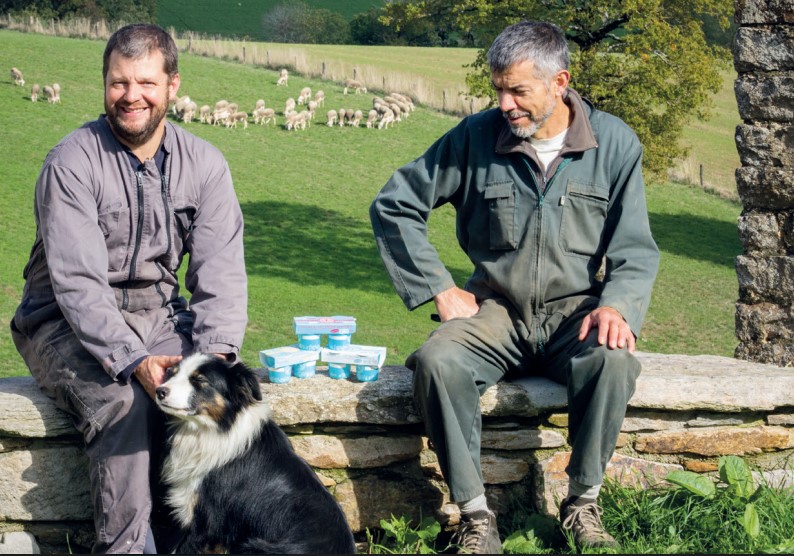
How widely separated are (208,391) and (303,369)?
75cm

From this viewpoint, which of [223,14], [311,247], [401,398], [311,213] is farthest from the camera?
[223,14]

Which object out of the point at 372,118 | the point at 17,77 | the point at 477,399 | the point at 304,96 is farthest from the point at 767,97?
the point at 17,77

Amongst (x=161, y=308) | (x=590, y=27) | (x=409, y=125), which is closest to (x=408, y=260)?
(x=161, y=308)

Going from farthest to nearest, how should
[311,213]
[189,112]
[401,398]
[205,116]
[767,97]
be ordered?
[205,116]
[189,112]
[311,213]
[767,97]
[401,398]

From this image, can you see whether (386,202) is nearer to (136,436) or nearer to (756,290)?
(136,436)

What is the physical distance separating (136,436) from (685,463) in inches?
93.5

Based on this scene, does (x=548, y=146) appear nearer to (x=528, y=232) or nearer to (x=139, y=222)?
(x=528, y=232)

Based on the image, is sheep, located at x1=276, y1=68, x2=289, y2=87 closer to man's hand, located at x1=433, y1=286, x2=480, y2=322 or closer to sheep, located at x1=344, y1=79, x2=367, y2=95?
sheep, located at x1=344, y1=79, x2=367, y2=95

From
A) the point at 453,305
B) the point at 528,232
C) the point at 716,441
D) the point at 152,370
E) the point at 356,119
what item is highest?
A: the point at 528,232

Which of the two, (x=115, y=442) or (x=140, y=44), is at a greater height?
(x=140, y=44)

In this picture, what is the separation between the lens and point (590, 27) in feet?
46.1

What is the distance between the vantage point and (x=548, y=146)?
4125 millimetres

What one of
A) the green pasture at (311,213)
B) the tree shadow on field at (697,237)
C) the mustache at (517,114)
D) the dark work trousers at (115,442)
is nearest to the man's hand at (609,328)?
the mustache at (517,114)

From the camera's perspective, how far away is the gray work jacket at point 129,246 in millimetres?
3479
